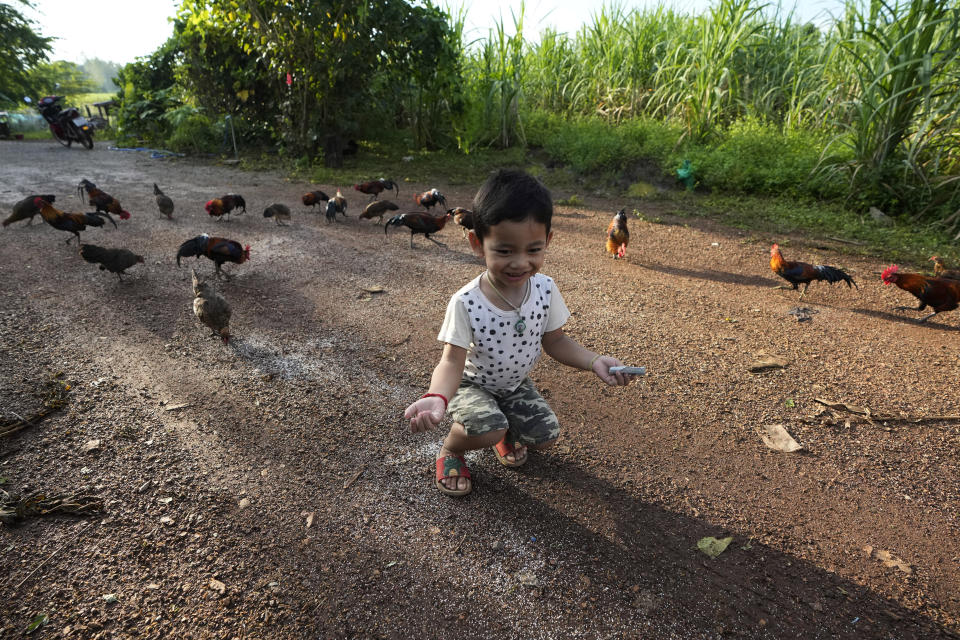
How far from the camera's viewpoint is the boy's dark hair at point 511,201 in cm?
182

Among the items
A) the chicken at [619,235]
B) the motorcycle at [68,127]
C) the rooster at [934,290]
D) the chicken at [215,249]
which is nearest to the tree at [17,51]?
the motorcycle at [68,127]

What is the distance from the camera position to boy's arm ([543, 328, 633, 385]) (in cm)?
213

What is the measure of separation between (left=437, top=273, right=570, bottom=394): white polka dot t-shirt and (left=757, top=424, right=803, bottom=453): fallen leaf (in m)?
1.57

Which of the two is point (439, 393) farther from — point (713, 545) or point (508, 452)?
point (713, 545)

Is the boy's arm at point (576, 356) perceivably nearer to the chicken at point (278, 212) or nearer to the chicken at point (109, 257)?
the chicken at point (109, 257)

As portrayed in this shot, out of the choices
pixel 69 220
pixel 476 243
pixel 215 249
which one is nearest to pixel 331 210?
pixel 215 249

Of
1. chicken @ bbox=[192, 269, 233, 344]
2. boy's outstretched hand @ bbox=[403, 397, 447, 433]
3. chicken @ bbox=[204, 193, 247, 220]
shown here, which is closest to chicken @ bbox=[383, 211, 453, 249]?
chicken @ bbox=[204, 193, 247, 220]

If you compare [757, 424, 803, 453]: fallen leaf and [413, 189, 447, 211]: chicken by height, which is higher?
[413, 189, 447, 211]: chicken

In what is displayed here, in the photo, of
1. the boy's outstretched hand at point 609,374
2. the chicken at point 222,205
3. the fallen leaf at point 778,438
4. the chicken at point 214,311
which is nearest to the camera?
the boy's outstretched hand at point 609,374

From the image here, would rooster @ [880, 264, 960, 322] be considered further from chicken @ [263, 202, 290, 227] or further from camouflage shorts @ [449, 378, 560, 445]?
chicken @ [263, 202, 290, 227]

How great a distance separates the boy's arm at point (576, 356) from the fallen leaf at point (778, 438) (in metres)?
1.29

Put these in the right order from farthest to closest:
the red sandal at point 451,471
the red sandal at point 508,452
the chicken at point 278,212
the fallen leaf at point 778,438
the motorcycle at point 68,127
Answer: the motorcycle at point 68,127, the chicken at point 278,212, the fallen leaf at point 778,438, the red sandal at point 508,452, the red sandal at point 451,471

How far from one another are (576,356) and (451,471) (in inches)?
33.3

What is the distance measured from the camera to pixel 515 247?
6.23ft
